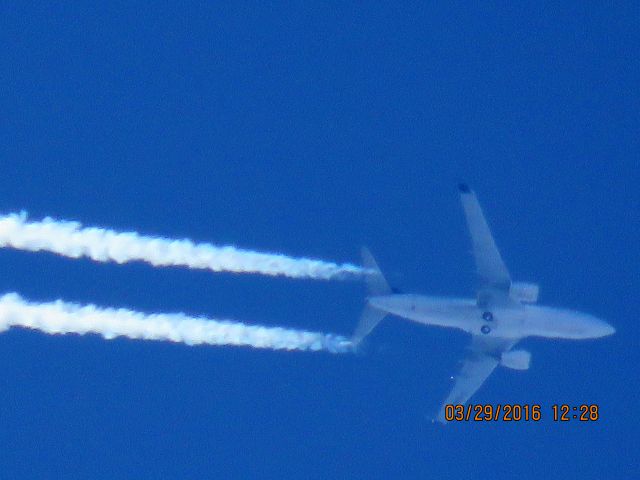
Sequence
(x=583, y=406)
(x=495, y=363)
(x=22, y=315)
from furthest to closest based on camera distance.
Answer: (x=583, y=406), (x=495, y=363), (x=22, y=315)

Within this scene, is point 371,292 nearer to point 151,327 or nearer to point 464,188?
point 464,188

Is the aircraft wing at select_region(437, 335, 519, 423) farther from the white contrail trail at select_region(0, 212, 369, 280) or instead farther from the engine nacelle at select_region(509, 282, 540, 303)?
the white contrail trail at select_region(0, 212, 369, 280)

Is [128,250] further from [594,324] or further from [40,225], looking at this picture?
[594,324]

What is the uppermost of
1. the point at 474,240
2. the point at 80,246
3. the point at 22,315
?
the point at 474,240

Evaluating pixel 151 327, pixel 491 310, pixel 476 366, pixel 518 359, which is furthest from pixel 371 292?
pixel 151 327

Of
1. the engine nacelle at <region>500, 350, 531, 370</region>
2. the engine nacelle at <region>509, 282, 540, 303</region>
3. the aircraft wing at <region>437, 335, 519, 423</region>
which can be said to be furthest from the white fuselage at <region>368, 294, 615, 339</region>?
the aircraft wing at <region>437, 335, 519, 423</region>

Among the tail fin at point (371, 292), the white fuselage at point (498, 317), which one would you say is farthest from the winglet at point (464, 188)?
the tail fin at point (371, 292)

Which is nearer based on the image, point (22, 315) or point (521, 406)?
point (22, 315)

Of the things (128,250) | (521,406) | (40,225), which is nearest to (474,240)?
(521,406)
